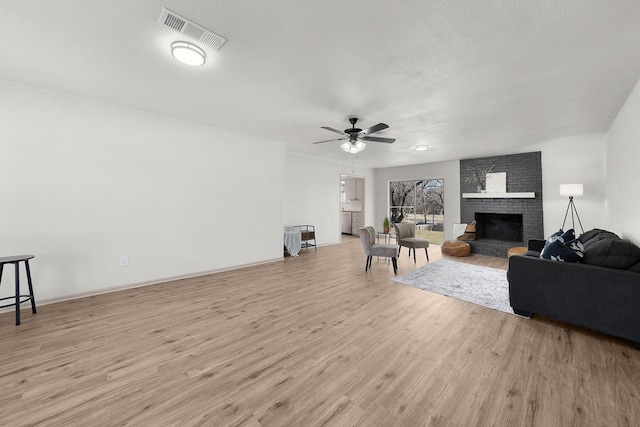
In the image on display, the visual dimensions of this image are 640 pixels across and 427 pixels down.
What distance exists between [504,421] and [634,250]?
212cm

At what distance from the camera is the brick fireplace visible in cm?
601

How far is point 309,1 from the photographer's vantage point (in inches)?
64.8

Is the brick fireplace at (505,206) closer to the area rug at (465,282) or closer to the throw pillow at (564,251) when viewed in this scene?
the area rug at (465,282)

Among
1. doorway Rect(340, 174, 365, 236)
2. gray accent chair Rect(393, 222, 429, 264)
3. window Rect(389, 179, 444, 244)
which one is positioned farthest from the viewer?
doorway Rect(340, 174, 365, 236)

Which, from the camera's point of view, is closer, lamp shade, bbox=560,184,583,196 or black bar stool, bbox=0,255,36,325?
black bar stool, bbox=0,255,36,325

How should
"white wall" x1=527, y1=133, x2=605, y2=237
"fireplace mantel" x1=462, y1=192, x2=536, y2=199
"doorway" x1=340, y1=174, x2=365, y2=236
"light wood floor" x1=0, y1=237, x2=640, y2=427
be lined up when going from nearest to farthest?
"light wood floor" x1=0, y1=237, x2=640, y2=427 → "white wall" x1=527, y1=133, x2=605, y2=237 → "fireplace mantel" x1=462, y1=192, x2=536, y2=199 → "doorway" x1=340, y1=174, x2=365, y2=236

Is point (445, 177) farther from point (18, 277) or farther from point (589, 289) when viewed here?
point (18, 277)

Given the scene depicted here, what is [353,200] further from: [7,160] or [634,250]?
[7,160]

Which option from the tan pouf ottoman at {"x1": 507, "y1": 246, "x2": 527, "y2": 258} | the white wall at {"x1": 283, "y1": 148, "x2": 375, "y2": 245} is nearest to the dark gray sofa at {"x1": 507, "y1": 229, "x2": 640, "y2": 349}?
the tan pouf ottoman at {"x1": 507, "y1": 246, "x2": 527, "y2": 258}

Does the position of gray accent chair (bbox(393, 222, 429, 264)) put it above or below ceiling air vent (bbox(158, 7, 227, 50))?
below

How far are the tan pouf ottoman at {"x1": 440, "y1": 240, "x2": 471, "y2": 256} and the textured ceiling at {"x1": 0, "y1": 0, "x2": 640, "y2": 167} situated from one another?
3.13 m

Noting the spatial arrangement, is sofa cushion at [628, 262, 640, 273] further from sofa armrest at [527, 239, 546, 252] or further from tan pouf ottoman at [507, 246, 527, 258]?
tan pouf ottoman at [507, 246, 527, 258]

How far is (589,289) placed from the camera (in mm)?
2326

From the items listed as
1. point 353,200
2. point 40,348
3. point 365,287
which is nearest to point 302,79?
point 365,287
